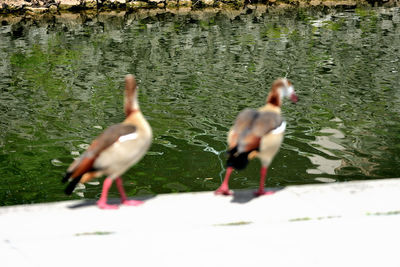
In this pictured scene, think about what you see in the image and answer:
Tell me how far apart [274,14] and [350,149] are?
1717 cm

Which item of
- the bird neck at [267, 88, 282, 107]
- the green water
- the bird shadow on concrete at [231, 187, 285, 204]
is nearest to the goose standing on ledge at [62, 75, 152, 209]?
the bird shadow on concrete at [231, 187, 285, 204]

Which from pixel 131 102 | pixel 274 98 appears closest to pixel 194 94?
pixel 274 98

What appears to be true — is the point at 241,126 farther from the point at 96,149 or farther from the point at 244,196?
the point at 96,149

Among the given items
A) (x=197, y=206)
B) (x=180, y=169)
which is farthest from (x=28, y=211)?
Result: (x=180, y=169)

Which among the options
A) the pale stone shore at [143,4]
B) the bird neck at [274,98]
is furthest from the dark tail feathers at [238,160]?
the pale stone shore at [143,4]

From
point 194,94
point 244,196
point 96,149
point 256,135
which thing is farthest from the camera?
point 194,94

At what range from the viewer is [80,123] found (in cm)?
1153

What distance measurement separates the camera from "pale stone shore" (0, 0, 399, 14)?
2636 cm

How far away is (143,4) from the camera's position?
91.1ft

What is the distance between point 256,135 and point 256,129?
0.18 feet

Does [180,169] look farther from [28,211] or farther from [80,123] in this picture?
[28,211]

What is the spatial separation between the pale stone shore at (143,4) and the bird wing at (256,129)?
23233 mm

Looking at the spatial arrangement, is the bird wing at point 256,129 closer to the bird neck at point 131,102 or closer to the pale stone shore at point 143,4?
the bird neck at point 131,102

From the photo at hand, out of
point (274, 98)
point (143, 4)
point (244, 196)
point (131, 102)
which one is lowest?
point (143, 4)
